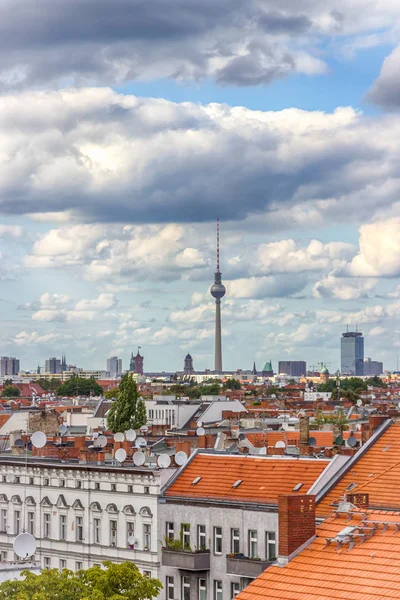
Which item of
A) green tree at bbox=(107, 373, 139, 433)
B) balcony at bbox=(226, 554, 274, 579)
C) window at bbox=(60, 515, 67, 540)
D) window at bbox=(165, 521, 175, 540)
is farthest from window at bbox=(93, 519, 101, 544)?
green tree at bbox=(107, 373, 139, 433)

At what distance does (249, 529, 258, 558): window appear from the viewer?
216 feet

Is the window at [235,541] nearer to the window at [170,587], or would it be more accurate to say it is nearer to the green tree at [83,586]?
the window at [170,587]

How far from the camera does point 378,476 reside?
206 feet

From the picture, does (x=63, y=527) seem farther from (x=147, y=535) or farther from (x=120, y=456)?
(x=147, y=535)

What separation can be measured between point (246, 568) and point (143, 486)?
11205 millimetres

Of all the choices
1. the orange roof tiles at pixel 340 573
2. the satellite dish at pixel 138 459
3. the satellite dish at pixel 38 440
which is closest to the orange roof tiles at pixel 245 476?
the satellite dish at pixel 138 459

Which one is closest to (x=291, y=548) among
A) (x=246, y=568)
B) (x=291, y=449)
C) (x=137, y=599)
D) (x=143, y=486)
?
(x=137, y=599)

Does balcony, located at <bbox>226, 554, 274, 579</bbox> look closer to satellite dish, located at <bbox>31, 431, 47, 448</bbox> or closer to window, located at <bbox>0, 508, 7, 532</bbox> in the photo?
window, located at <bbox>0, 508, 7, 532</bbox>

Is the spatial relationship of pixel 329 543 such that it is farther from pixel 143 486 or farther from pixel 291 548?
pixel 143 486

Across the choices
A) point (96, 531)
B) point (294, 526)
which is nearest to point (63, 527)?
point (96, 531)

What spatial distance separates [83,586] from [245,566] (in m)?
16.2

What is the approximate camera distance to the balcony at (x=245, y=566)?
2510 inches

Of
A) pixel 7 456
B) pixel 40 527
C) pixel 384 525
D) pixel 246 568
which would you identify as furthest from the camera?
pixel 7 456

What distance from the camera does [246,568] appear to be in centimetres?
6444
